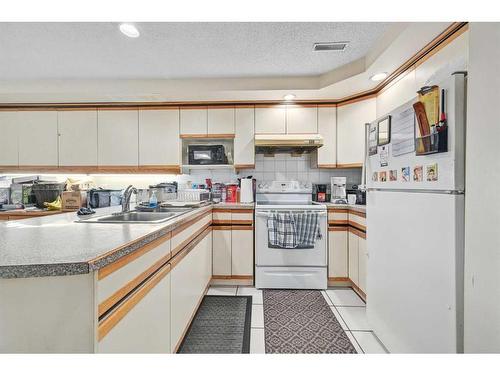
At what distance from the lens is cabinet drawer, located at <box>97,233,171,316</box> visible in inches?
31.6

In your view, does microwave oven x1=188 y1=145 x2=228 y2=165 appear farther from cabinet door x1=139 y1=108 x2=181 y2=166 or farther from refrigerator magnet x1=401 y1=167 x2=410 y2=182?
refrigerator magnet x1=401 y1=167 x2=410 y2=182

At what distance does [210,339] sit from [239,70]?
8.01 feet

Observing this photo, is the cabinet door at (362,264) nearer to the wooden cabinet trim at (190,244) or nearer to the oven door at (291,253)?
the oven door at (291,253)

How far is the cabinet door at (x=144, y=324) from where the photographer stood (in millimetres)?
876

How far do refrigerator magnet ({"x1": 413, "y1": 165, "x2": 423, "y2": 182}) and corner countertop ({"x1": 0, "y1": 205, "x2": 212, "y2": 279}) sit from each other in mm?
1311

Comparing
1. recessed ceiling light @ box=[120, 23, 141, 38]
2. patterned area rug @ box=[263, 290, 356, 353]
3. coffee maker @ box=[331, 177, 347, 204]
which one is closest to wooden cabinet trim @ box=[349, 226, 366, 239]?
coffee maker @ box=[331, 177, 347, 204]

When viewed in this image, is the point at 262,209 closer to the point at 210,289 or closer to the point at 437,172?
the point at 210,289

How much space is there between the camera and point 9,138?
Answer: 3227mm

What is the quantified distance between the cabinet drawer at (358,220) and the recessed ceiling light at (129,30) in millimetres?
2483

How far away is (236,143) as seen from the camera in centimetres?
315

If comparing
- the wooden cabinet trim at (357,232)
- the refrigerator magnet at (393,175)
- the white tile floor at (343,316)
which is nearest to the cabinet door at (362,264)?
the wooden cabinet trim at (357,232)

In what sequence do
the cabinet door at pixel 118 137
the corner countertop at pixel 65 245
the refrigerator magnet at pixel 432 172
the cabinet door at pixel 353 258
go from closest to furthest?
the corner countertop at pixel 65 245 < the refrigerator magnet at pixel 432 172 < the cabinet door at pixel 353 258 < the cabinet door at pixel 118 137

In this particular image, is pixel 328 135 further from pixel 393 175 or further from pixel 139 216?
pixel 139 216

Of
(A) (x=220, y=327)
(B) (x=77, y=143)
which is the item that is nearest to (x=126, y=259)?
(A) (x=220, y=327)
